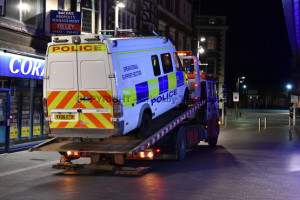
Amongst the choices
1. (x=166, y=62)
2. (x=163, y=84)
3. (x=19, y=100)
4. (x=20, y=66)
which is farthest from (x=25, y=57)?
(x=163, y=84)

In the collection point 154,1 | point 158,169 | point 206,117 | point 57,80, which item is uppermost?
point 154,1

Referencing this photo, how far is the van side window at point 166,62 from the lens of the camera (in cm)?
1328

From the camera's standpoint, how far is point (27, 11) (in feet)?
55.8

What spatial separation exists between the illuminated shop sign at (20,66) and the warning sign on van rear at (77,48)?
4.25 m

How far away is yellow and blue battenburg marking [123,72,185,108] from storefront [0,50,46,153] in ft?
16.7

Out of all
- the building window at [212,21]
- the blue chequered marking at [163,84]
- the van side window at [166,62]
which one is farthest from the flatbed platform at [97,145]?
the building window at [212,21]

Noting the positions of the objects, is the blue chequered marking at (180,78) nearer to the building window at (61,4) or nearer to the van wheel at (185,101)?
the van wheel at (185,101)

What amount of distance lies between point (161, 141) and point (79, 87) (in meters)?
3.44

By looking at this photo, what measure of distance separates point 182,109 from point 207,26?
60.2 m

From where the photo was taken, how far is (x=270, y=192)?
9.10 metres

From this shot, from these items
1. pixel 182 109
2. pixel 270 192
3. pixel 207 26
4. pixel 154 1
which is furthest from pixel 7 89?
pixel 207 26

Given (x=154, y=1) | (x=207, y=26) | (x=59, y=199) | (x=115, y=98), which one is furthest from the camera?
(x=207, y=26)

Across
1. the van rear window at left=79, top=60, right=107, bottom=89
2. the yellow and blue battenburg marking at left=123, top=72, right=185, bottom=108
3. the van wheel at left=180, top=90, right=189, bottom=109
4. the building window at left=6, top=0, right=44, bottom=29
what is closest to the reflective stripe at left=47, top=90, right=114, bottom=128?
the van rear window at left=79, top=60, right=107, bottom=89

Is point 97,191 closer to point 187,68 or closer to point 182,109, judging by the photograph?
point 182,109
